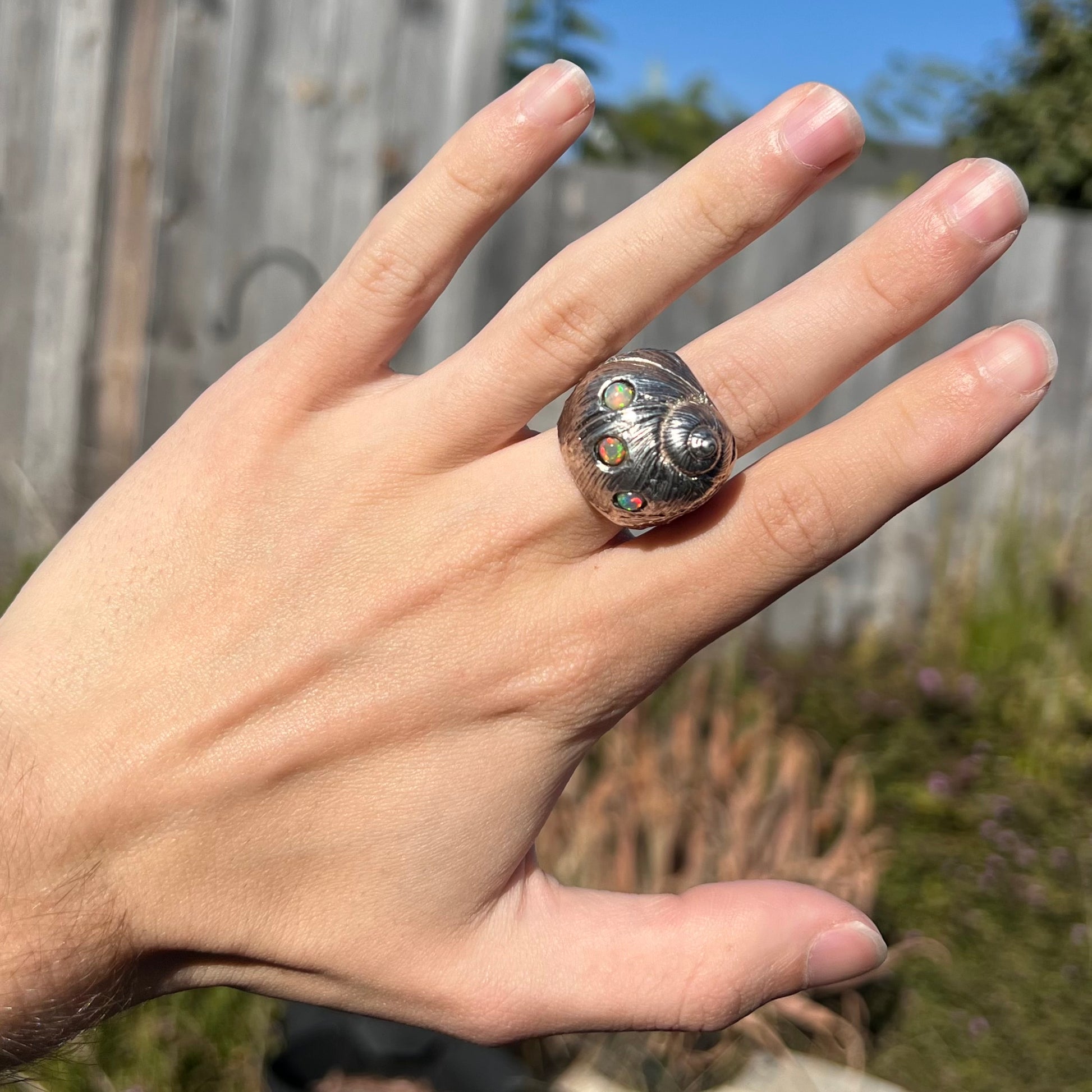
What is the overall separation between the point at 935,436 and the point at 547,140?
26.8 inches

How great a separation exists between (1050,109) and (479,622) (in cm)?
769

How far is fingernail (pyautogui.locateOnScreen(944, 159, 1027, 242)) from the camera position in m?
1.36

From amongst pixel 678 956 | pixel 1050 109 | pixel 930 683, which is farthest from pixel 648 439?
pixel 1050 109

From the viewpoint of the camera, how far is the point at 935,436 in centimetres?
139

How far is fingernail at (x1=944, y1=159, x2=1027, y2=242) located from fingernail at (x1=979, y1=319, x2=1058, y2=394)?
5.2 inches

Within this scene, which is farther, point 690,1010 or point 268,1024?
point 268,1024

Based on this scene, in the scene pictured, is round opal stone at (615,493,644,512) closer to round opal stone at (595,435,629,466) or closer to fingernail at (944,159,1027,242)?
round opal stone at (595,435,629,466)

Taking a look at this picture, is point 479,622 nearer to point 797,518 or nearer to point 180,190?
point 797,518

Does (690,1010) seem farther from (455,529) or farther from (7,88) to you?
(7,88)

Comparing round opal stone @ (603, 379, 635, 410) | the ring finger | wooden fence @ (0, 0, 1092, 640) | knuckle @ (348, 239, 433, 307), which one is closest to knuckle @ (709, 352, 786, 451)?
the ring finger

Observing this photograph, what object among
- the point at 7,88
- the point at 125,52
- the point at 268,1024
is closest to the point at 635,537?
the point at 268,1024

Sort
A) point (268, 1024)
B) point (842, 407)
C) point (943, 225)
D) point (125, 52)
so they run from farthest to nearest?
point (842, 407) → point (125, 52) → point (268, 1024) → point (943, 225)

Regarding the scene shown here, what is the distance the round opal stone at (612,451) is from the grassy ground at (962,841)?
1127 mm

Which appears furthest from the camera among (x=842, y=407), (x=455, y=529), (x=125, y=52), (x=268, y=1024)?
(x=842, y=407)
